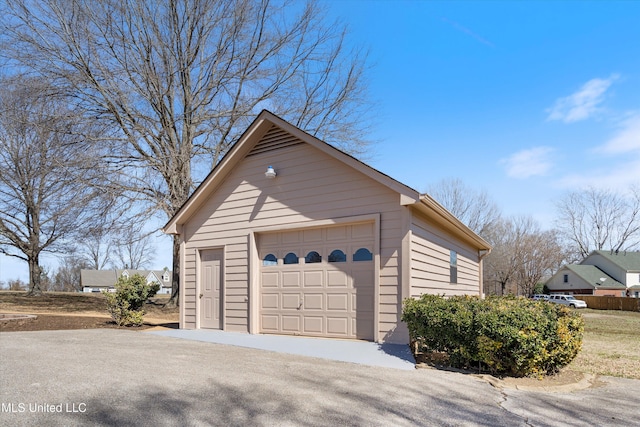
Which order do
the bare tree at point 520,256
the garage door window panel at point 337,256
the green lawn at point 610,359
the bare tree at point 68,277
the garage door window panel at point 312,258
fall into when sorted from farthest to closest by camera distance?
the bare tree at point 68,277 < the bare tree at point 520,256 < the garage door window panel at point 312,258 < the garage door window panel at point 337,256 < the green lawn at point 610,359

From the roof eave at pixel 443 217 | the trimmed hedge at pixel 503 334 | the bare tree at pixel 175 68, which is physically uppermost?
the bare tree at pixel 175 68

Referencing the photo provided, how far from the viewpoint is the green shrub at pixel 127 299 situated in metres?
12.6

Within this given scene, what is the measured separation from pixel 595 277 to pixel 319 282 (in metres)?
49.3

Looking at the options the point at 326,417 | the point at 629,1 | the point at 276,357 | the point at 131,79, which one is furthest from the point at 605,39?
the point at 131,79

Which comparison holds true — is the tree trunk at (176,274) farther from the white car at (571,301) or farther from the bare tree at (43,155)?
the white car at (571,301)

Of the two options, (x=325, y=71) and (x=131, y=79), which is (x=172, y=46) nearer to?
(x=131, y=79)

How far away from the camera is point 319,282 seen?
33.3 ft

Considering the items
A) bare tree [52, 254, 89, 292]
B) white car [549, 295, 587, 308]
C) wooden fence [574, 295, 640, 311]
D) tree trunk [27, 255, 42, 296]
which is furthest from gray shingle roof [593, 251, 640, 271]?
bare tree [52, 254, 89, 292]

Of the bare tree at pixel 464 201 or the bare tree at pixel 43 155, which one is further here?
the bare tree at pixel 464 201

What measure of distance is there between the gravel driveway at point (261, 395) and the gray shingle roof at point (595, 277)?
48152 millimetres

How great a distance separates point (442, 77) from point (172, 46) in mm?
10474

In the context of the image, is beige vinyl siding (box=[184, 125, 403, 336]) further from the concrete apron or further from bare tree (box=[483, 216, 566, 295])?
bare tree (box=[483, 216, 566, 295])

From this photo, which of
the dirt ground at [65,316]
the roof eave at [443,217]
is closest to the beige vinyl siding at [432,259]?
the roof eave at [443,217]

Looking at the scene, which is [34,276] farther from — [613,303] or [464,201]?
[613,303]
